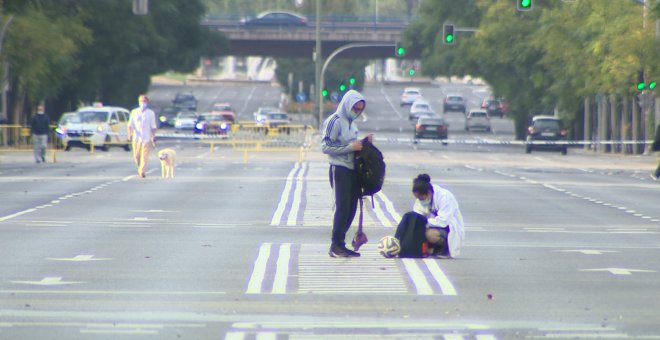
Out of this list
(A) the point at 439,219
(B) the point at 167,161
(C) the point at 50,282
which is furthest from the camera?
(B) the point at 167,161

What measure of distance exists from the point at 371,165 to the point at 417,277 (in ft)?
6.74

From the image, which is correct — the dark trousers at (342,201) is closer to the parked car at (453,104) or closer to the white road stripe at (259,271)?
the white road stripe at (259,271)

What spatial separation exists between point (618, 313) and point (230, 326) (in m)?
3.00

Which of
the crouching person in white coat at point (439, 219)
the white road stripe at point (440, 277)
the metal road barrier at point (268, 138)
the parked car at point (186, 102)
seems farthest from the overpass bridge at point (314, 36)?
the white road stripe at point (440, 277)

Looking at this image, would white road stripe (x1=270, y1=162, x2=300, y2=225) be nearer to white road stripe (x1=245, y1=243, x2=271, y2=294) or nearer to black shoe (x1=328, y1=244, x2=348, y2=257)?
white road stripe (x1=245, y1=243, x2=271, y2=294)

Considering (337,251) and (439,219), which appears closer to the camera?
(439,219)

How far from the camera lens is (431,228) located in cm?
1568

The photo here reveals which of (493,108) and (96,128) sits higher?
(96,128)

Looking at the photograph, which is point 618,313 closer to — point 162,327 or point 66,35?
point 162,327

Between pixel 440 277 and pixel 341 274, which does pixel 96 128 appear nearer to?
pixel 341 274

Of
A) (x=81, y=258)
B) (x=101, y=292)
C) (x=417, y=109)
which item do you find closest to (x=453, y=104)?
(x=417, y=109)

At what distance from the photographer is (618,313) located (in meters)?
11.5

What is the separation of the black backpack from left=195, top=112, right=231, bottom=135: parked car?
163 ft

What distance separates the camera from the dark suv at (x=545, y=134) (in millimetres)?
66812
